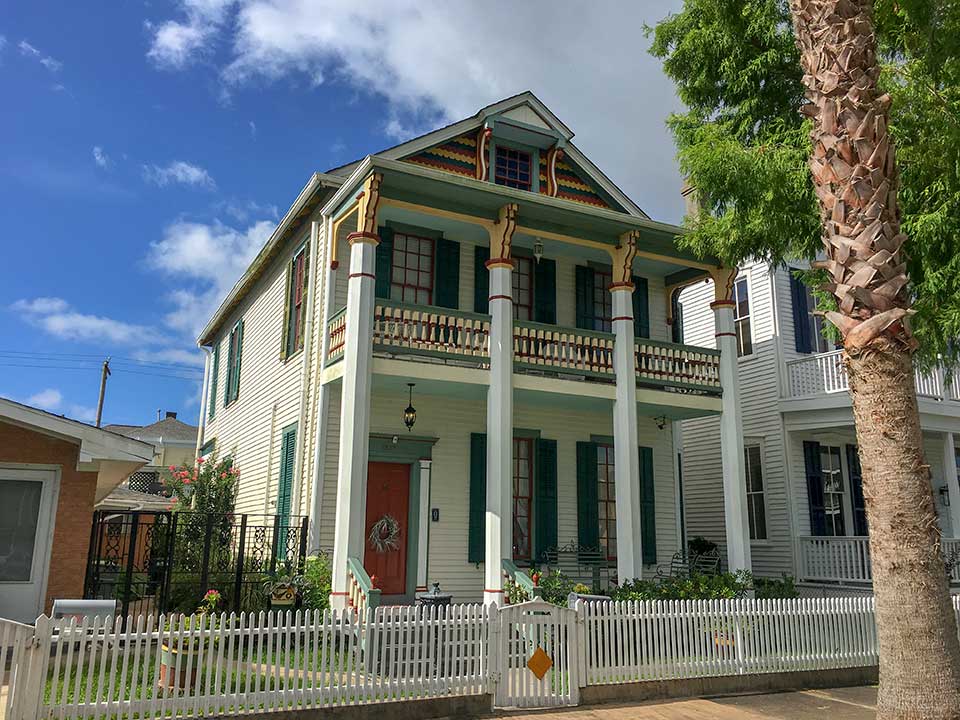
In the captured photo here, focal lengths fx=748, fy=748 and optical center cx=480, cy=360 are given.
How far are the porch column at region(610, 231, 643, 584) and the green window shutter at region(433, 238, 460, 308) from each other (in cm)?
295

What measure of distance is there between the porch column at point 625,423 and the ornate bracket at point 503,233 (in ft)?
7.50

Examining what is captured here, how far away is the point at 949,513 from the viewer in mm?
18953

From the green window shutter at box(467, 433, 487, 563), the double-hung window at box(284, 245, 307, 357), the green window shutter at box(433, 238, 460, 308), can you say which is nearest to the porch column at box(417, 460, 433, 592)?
the green window shutter at box(467, 433, 487, 563)

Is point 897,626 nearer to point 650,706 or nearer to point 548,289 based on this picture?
point 650,706

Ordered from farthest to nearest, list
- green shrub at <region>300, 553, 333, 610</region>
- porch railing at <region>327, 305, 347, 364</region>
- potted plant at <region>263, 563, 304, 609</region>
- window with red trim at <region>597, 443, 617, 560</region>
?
window with red trim at <region>597, 443, 617, 560</region>, porch railing at <region>327, 305, 347, 364</region>, green shrub at <region>300, 553, 333, 610</region>, potted plant at <region>263, 563, 304, 609</region>

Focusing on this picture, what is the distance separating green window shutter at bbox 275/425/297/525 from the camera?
1373 centimetres

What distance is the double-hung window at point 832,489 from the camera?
17469mm

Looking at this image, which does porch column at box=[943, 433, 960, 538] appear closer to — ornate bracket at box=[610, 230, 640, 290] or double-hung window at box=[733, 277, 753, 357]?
double-hung window at box=[733, 277, 753, 357]

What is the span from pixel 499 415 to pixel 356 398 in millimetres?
2352

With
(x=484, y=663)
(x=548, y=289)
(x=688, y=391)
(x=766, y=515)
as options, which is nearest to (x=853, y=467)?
(x=766, y=515)

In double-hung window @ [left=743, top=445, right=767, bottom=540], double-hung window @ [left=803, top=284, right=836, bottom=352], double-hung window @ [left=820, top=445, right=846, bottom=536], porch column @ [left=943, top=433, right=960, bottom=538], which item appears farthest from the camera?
double-hung window @ [left=803, top=284, right=836, bottom=352]

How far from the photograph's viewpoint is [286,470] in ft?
46.5

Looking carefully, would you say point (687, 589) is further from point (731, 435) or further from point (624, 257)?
point (624, 257)

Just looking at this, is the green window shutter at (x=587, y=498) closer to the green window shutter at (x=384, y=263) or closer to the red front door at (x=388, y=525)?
the red front door at (x=388, y=525)
